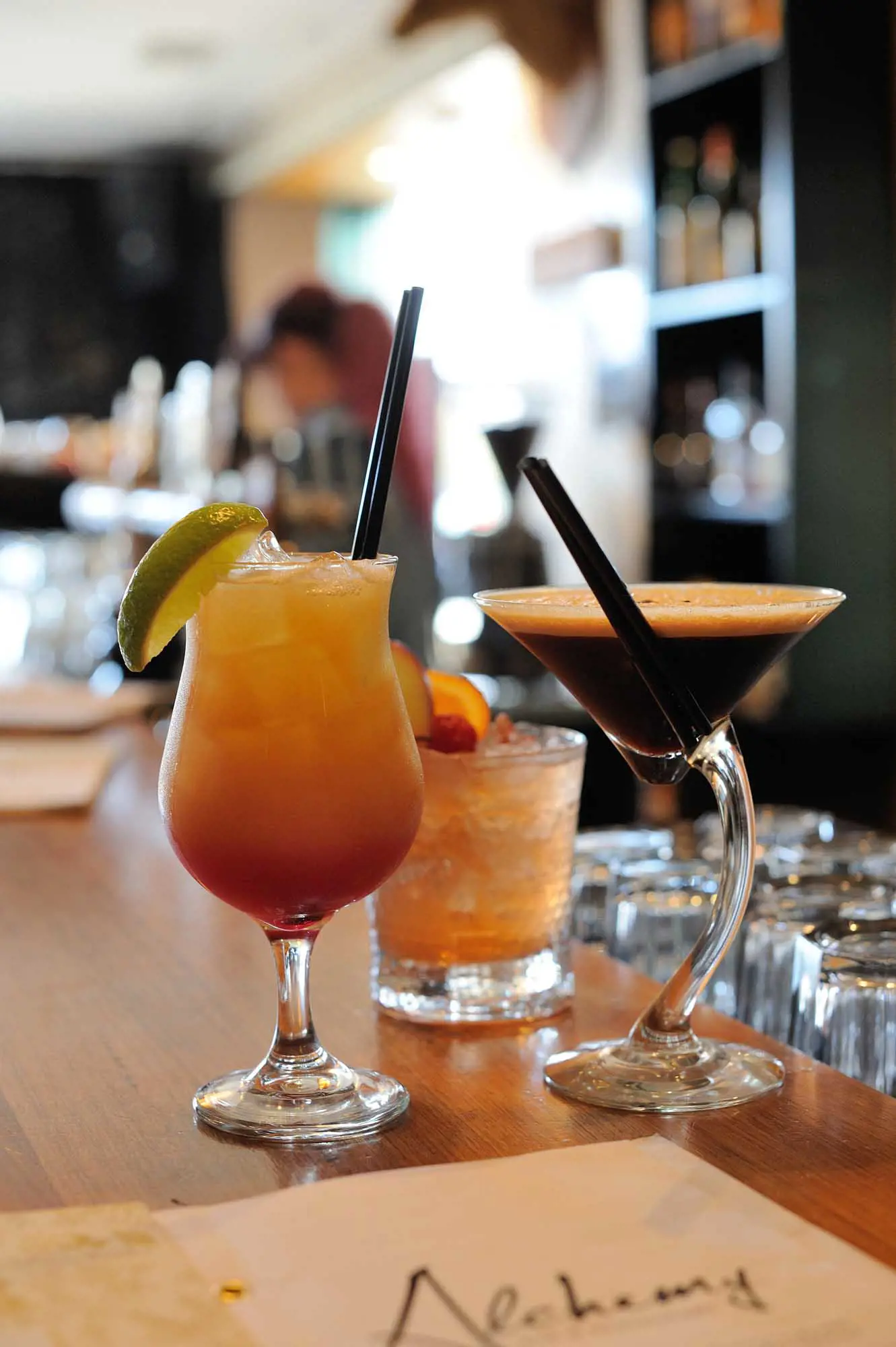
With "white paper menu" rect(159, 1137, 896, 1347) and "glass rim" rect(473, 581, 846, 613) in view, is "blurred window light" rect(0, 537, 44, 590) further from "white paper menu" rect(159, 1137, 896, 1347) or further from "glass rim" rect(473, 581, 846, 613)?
"white paper menu" rect(159, 1137, 896, 1347)

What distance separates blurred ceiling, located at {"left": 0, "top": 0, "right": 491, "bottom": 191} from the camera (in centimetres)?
720

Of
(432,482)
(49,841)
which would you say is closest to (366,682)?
(49,841)

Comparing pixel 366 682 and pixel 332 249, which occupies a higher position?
pixel 332 249

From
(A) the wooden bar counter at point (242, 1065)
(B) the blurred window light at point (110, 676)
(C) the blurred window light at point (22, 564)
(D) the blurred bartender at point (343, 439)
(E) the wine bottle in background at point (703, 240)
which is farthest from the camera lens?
(C) the blurred window light at point (22, 564)

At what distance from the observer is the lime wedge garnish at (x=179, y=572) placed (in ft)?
2.50

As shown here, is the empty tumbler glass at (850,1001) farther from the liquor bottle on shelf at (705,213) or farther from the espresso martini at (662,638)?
the liquor bottle on shelf at (705,213)

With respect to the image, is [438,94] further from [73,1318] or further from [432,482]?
[73,1318]

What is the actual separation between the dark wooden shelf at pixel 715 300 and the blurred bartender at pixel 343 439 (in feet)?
2.43

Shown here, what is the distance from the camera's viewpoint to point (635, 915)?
1.09 metres

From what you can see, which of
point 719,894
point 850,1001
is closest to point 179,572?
point 719,894

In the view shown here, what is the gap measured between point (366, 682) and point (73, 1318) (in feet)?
1.11

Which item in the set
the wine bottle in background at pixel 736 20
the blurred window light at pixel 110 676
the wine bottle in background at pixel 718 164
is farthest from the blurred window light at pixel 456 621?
the blurred window light at pixel 110 676

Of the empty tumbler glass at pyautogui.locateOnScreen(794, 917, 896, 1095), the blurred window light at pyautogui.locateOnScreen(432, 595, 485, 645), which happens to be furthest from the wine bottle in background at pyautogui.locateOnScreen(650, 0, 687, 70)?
the empty tumbler glass at pyautogui.locateOnScreen(794, 917, 896, 1095)

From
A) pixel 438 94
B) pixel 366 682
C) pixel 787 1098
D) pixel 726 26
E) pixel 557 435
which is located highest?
pixel 438 94
